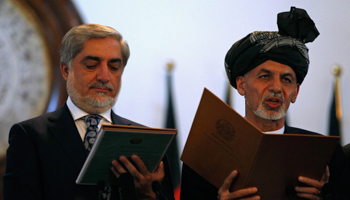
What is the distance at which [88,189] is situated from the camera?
2.09 metres

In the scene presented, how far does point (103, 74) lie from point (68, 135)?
16.2 inches

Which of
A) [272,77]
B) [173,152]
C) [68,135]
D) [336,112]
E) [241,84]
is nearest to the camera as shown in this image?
[68,135]

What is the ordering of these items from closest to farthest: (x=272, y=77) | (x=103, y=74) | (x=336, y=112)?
1. (x=103, y=74)
2. (x=272, y=77)
3. (x=336, y=112)

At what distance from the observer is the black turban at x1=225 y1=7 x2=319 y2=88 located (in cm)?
243

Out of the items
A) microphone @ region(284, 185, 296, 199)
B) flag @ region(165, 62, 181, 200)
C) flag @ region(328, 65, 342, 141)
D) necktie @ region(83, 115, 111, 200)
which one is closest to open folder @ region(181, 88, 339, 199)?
microphone @ region(284, 185, 296, 199)

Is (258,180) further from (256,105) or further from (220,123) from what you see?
(256,105)

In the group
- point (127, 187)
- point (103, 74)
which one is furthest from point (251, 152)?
point (103, 74)

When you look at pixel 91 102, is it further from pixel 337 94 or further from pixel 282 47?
pixel 337 94

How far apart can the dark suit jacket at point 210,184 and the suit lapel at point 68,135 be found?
2.21 feet

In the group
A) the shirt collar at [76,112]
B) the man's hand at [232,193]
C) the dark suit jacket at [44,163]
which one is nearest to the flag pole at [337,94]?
the man's hand at [232,193]

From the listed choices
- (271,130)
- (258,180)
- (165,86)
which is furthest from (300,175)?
(165,86)

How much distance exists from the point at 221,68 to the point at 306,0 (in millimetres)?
1353

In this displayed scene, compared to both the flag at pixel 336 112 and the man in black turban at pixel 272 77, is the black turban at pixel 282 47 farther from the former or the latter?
the flag at pixel 336 112

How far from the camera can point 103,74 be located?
2324 mm
